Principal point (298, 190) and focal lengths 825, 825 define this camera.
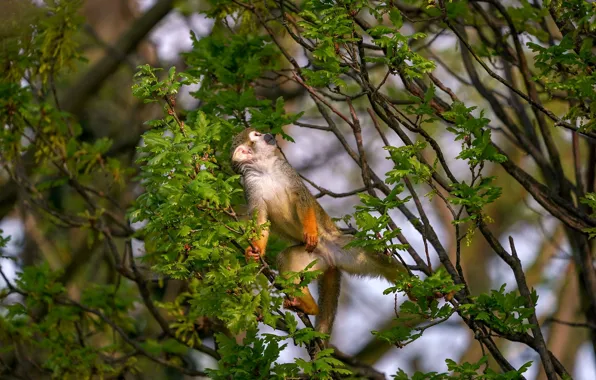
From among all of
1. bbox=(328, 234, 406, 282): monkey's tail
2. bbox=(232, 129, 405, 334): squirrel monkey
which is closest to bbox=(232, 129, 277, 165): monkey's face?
bbox=(232, 129, 405, 334): squirrel monkey

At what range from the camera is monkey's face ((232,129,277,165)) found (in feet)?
16.6

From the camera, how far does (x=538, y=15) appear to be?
5562mm

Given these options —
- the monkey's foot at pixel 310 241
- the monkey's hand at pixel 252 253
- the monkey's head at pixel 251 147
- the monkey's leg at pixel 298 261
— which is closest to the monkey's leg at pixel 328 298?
the monkey's leg at pixel 298 261

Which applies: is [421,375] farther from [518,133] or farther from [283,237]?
[518,133]

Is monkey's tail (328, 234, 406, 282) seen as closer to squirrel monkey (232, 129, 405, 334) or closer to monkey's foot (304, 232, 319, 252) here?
squirrel monkey (232, 129, 405, 334)

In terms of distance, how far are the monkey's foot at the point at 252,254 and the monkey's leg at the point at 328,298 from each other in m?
1.15

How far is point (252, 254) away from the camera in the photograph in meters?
4.03

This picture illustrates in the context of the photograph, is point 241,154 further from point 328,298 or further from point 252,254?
point 252,254

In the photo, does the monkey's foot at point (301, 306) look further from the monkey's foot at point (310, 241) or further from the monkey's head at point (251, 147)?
the monkey's head at point (251, 147)

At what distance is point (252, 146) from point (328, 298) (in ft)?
3.48

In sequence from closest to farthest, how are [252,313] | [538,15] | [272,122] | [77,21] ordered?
[252,313] < [272,122] < [538,15] < [77,21]

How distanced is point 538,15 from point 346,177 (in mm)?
8783

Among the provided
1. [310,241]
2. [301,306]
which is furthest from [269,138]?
[301,306]

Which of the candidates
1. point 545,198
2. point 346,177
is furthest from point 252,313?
point 346,177
